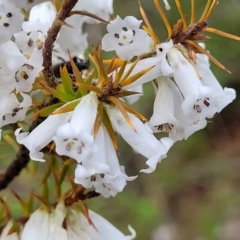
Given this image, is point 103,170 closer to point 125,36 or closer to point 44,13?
point 125,36

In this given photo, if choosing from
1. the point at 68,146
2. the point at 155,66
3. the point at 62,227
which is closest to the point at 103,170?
the point at 68,146

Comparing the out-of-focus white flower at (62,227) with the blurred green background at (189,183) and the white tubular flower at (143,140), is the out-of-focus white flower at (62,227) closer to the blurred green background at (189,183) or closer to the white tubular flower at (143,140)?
the white tubular flower at (143,140)

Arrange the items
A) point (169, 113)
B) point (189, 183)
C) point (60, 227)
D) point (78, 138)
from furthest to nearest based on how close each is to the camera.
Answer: point (189, 183) → point (60, 227) → point (169, 113) → point (78, 138)

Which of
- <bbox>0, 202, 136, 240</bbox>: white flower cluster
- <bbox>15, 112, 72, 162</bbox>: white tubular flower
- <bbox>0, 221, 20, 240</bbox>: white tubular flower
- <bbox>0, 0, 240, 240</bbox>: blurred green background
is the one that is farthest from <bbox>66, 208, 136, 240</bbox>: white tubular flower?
<bbox>0, 0, 240, 240</bbox>: blurred green background

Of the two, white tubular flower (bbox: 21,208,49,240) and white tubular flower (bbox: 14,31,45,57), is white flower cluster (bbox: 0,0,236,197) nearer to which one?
white tubular flower (bbox: 14,31,45,57)

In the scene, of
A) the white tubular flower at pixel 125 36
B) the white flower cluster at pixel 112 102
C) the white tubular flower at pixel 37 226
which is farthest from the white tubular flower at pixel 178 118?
the white tubular flower at pixel 37 226

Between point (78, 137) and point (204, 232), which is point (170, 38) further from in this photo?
point (204, 232)

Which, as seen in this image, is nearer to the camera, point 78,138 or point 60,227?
point 78,138
